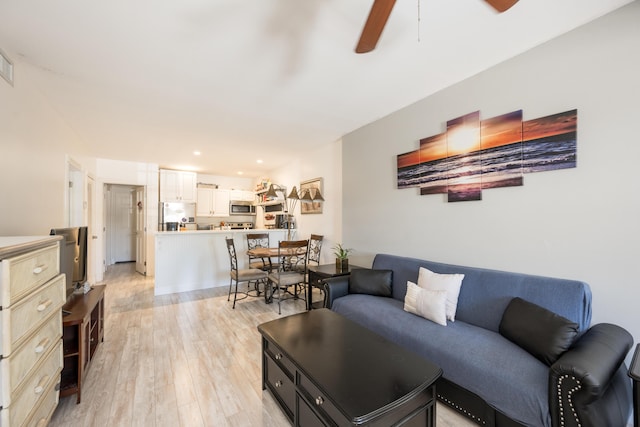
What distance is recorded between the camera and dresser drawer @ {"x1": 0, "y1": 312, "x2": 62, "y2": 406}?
1015 millimetres

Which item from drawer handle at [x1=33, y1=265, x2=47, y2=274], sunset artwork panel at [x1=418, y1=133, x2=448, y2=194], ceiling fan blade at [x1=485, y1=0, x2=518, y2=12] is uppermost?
ceiling fan blade at [x1=485, y1=0, x2=518, y2=12]

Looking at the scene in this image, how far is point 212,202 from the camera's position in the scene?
266 inches

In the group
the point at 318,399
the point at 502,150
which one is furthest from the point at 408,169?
the point at 318,399

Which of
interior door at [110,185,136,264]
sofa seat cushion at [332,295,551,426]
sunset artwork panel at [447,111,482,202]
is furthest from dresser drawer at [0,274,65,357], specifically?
interior door at [110,185,136,264]

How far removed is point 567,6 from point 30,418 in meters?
3.77

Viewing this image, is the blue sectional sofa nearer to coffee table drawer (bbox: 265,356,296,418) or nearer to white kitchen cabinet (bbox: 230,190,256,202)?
coffee table drawer (bbox: 265,356,296,418)

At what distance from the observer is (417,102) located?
2844 millimetres

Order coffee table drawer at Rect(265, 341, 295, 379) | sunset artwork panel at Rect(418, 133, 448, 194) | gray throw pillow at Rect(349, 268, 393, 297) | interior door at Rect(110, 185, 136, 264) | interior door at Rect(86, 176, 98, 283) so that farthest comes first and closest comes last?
interior door at Rect(110, 185, 136, 264) → interior door at Rect(86, 176, 98, 283) → gray throw pillow at Rect(349, 268, 393, 297) → sunset artwork panel at Rect(418, 133, 448, 194) → coffee table drawer at Rect(265, 341, 295, 379)

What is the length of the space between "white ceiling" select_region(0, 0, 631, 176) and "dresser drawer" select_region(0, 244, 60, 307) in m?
1.52

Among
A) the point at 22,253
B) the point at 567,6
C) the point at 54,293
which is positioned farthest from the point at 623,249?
the point at 54,293

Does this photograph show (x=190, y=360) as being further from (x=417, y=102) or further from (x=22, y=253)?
(x=417, y=102)

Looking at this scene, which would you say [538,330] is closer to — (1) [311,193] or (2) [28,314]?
(2) [28,314]

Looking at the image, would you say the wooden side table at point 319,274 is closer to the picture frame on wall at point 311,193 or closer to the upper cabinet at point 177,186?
the picture frame on wall at point 311,193

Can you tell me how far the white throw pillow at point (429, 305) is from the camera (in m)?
2.01
